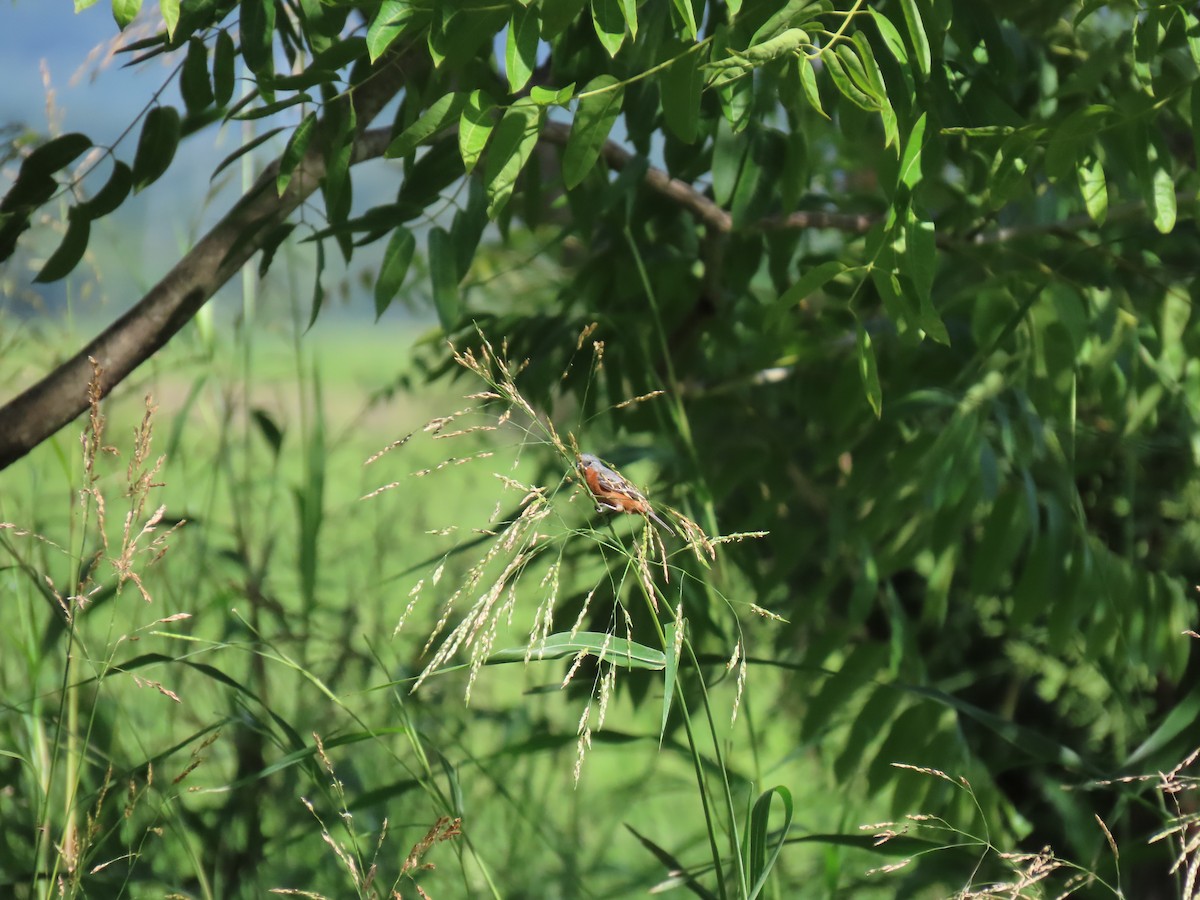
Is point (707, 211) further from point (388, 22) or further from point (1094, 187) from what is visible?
point (388, 22)

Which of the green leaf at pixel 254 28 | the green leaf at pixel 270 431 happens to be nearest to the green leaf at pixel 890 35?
the green leaf at pixel 254 28

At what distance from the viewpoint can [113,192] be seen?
1002 millimetres

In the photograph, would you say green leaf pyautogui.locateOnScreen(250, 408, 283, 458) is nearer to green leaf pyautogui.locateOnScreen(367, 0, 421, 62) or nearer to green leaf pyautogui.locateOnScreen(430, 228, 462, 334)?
green leaf pyautogui.locateOnScreen(430, 228, 462, 334)

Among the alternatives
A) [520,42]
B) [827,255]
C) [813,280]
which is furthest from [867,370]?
[827,255]

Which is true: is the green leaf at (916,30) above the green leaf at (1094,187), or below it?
above

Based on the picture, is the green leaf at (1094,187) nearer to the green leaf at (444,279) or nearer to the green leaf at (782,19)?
the green leaf at (782,19)

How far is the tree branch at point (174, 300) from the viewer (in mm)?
963

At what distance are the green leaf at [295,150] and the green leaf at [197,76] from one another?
0.13 meters

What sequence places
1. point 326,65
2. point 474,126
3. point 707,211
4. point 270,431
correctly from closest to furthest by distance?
point 474,126 → point 326,65 → point 707,211 → point 270,431

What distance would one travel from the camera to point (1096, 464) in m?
1.63

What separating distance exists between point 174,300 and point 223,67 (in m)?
0.19

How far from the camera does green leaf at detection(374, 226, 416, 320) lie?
0.93 metres

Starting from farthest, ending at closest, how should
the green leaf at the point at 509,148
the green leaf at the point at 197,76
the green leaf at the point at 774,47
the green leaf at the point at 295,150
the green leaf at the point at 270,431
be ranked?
the green leaf at the point at 270,431 → the green leaf at the point at 197,76 → the green leaf at the point at 295,150 → the green leaf at the point at 509,148 → the green leaf at the point at 774,47

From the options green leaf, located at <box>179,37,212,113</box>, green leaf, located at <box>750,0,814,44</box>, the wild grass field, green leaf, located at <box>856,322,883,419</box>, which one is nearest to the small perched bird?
the wild grass field
